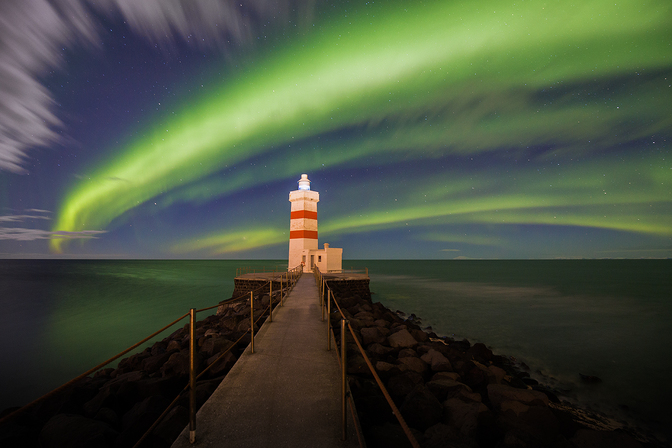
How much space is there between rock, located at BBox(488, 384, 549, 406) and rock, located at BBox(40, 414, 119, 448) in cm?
578

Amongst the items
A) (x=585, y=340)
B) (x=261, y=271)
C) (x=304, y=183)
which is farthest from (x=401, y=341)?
(x=261, y=271)

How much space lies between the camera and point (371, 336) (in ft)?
26.7

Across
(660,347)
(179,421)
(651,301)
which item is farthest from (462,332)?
(651,301)

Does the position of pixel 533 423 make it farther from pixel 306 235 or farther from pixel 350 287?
pixel 306 235

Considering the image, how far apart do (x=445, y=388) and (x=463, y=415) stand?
1.22 m

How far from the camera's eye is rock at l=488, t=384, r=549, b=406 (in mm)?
5246

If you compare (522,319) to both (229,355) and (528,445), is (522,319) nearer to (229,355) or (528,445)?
(528,445)

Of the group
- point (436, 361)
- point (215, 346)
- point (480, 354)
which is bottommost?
point (480, 354)

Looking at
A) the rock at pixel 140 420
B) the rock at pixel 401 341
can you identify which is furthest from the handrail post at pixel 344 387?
the rock at pixel 401 341

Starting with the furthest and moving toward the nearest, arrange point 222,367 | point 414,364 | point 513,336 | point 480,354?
point 513,336
point 480,354
point 414,364
point 222,367

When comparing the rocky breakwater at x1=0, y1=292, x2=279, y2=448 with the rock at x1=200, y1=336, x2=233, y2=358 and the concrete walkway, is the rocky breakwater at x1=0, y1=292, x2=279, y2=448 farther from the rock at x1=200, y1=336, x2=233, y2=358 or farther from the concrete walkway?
the concrete walkway

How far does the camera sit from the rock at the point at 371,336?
7999mm

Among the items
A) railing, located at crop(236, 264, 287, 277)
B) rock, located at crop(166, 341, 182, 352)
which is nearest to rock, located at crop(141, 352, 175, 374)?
rock, located at crop(166, 341, 182, 352)

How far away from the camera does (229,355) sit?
5691mm
